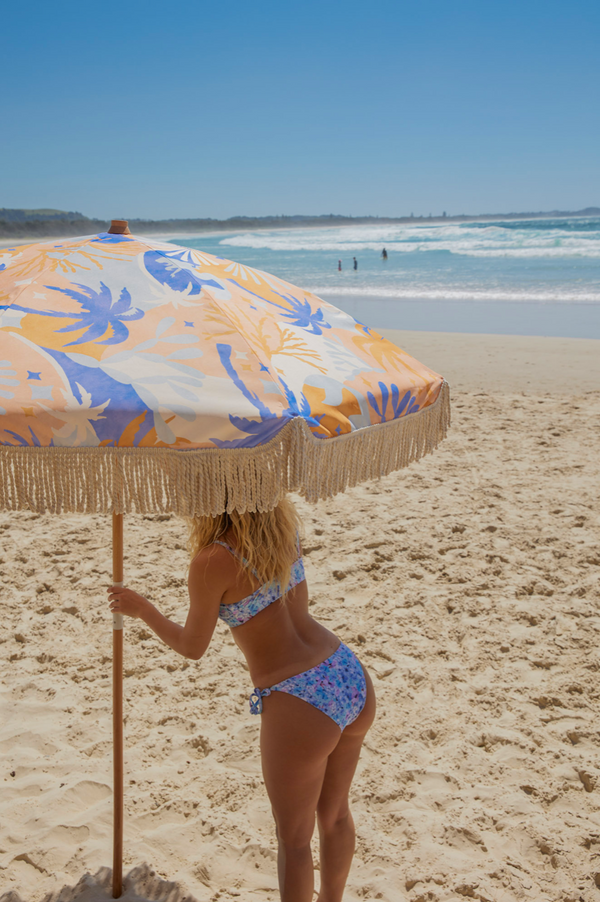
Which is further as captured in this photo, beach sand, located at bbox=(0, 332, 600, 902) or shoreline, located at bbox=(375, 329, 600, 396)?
shoreline, located at bbox=(375, 329, 600, 396)

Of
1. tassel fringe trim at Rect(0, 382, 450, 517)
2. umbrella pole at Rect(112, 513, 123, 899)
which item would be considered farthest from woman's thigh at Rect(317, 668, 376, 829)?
tassel fringe trim at Rect(0, 382, 450, 517)

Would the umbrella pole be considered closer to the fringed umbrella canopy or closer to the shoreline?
the fringed umbrella canopy

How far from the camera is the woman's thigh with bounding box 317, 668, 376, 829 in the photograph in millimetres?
1817

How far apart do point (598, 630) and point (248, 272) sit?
2869mm

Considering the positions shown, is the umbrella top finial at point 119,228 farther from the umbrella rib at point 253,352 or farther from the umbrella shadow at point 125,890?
the umbrella shadow at point 125,890

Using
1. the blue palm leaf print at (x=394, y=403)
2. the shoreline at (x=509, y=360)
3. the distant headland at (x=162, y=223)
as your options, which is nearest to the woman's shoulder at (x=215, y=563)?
the blue palm leaf print at (x=394, y=403)

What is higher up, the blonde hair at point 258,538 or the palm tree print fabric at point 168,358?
the palm tree print fabric at point 168,358

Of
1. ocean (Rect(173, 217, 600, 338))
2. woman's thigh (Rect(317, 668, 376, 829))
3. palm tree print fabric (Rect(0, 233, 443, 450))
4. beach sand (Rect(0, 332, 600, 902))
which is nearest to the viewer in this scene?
palm tree print fabric (Rect(0, 233, 443, 450))

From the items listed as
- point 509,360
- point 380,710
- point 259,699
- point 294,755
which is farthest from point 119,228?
point 509,360

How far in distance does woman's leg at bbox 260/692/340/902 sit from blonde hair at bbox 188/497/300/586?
1.06 feet

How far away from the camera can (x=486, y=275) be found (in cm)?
2681

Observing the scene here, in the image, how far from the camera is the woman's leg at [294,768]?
5.47 feet

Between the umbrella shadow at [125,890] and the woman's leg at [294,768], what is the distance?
2.16ft

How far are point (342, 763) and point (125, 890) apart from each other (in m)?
0.99
